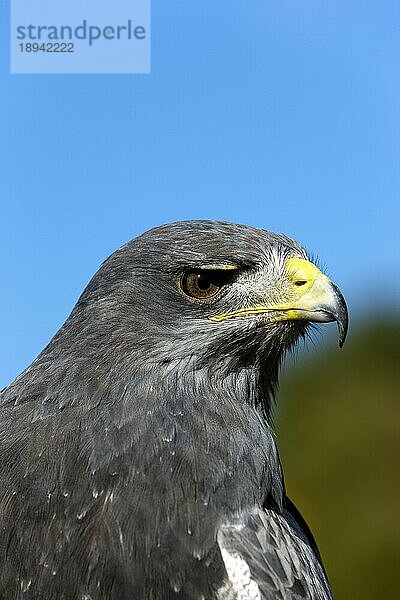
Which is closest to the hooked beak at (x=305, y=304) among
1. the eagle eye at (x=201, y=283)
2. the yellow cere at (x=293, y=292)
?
the yellow cere at (x=293, y=292)

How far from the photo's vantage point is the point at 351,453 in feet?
56.8

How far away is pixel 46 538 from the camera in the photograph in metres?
4.55

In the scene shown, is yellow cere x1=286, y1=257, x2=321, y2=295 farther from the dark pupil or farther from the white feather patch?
the white feather patch

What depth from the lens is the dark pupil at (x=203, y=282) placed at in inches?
198

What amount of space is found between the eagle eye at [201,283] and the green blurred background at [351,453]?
36.8 ft

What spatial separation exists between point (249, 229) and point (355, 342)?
14.2 metres

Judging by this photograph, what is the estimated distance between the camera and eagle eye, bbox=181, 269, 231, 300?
5012mm

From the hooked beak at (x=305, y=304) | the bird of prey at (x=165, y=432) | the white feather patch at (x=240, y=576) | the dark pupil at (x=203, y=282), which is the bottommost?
the white feather patch at (x=240, y=576)

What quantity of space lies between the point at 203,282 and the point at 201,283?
0.04 feet

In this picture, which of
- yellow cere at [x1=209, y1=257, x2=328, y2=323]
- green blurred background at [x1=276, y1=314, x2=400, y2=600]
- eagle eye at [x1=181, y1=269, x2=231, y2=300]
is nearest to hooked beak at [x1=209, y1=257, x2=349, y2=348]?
yellow cere at [x1=209, y1=257, x2=328, y2=323]

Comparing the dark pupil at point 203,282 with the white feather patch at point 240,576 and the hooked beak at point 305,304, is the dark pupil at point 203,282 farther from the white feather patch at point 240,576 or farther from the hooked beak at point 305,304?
the white feather patch at point 240,576

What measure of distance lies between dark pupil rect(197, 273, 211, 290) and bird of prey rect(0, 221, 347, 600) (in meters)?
0.01

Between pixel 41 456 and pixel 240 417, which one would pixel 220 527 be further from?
pixel 41 456

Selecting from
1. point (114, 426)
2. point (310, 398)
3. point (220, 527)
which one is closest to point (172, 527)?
point (220, 527)
